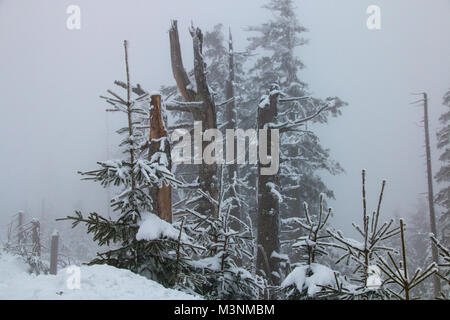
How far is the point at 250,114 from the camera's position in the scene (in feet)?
63.7

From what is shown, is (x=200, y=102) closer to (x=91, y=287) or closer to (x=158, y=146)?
(x=158, y=146)

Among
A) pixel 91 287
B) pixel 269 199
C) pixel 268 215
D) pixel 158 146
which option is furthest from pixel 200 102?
pixel 91 287

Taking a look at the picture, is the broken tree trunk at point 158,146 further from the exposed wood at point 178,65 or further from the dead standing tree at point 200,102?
the exposed wood at point 178,65

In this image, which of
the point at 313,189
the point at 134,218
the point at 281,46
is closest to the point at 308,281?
the point at 134,218

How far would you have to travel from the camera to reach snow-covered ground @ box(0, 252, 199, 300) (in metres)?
3.55

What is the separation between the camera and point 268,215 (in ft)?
34.2

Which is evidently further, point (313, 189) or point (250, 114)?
point (250, 114)

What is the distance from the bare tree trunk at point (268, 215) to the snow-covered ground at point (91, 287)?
644 centimetres

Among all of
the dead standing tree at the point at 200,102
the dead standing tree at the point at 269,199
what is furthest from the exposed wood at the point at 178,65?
the dead standing tree at the point at 269,199

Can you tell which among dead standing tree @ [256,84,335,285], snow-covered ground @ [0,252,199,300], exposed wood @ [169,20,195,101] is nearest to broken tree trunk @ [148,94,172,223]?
snow-covered ground @ [0,252,199,300]

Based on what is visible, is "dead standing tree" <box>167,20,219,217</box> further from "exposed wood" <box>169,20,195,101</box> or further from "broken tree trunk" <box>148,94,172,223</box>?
"broken tree trunk" <box>148,94,172,223</box>

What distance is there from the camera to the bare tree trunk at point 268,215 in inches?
405

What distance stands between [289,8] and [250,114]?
274 inches
